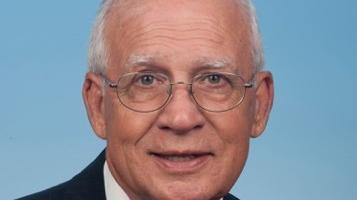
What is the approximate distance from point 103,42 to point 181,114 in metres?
0.70

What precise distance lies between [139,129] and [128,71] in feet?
1.05

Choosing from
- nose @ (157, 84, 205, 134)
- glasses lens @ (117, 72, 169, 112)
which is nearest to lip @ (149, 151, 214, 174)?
nose @ (157, 84, 205, 134)

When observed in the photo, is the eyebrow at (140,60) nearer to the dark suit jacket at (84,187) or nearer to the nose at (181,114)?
the nose at (181,114)

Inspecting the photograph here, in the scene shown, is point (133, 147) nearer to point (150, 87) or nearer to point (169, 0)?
point (150, 87)

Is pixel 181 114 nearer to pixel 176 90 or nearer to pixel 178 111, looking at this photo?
pixel 178 111

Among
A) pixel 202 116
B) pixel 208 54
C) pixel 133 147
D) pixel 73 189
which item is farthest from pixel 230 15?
pixel 73 189

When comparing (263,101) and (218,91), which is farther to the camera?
(263,101)

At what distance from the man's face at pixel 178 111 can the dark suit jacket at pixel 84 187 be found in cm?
31

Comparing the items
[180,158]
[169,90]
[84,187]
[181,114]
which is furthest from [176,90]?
[84,187]

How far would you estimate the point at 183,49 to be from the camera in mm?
4312

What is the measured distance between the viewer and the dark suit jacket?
15.8 ft

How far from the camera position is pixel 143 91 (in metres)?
4.43

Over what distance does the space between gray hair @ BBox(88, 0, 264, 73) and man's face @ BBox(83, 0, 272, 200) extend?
0.19 ft

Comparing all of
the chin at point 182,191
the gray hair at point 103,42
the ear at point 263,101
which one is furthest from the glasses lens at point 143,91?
the ear at point 263,101
